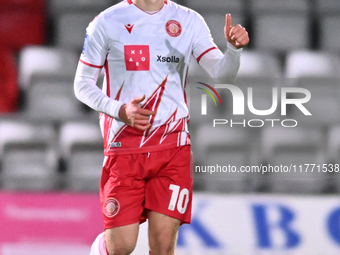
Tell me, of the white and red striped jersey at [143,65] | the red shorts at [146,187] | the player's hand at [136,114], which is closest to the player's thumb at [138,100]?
the player's hand at [136,114]

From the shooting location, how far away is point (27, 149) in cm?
382

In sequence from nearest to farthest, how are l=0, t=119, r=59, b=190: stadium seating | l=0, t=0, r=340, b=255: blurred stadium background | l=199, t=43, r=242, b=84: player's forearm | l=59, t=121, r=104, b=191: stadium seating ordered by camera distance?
l=199, t=43, r=242, b=84: player's forearm
l=0, t=0, r=340, b=255: blurred stadium background
l=59, t=121, r=104, b=191: stadium seating
l=0, t=119, r=59, b=190: stadium seating

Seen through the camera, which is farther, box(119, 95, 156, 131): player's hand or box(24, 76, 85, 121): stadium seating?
box(24, 76, 85, 121): stadium seating

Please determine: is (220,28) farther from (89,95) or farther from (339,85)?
(89,95)

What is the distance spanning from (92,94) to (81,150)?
5.08ft

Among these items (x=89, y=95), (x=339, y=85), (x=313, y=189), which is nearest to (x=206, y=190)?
(x=313, y=189)

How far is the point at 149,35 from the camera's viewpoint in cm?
231

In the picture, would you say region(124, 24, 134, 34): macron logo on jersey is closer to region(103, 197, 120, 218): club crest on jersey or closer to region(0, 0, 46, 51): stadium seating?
region(103, 197, 120, 218): club crest on jersey

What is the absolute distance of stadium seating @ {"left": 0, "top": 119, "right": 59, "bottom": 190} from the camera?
372 cm

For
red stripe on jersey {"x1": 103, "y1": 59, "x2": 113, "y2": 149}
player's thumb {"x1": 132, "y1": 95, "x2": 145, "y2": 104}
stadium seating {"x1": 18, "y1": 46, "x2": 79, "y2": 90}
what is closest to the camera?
player's thumb {"x1": 132, "y1": 95, "x2": 145, "y2": 104}

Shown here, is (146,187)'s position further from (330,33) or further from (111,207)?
(330,33)

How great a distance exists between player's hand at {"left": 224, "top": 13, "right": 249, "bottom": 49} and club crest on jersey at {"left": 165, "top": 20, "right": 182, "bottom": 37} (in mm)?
252

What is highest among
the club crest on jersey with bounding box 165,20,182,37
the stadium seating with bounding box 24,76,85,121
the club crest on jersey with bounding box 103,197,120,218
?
the club crest on jersey with bounding box 165,20,182,37

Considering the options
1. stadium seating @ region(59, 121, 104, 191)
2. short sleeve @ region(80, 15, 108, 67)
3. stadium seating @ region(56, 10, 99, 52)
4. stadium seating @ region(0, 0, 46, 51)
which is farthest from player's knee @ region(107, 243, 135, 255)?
stadium seating @ region(0, 0, 46, 51)
